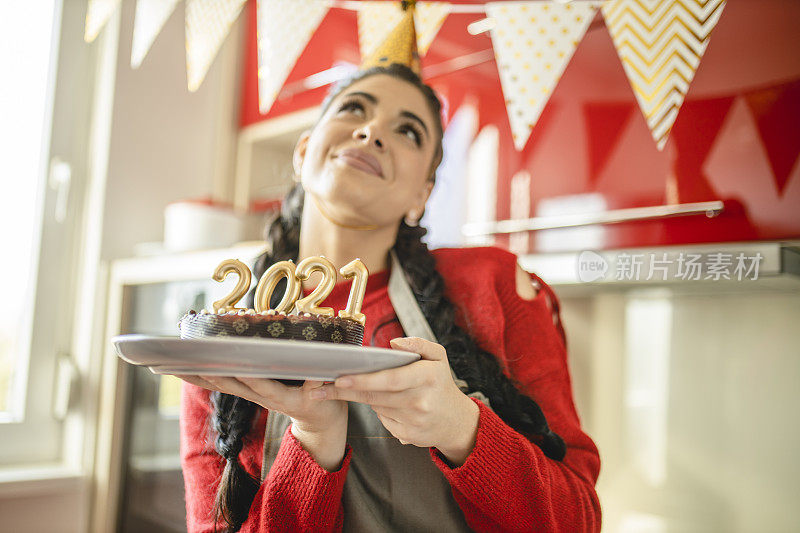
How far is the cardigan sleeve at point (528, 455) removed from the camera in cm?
77

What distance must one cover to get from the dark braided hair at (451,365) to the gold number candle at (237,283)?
0.90ft

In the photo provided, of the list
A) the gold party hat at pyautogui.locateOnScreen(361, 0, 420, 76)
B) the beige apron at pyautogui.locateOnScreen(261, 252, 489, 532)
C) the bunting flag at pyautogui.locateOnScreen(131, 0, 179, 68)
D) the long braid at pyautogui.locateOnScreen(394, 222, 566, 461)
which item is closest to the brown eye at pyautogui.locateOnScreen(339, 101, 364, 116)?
the gold party hat at pyautogui.locateOnScreen(361, 0, 420, 76)

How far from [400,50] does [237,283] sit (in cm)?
61

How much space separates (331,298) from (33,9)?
1629mm

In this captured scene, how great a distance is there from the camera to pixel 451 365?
37.6 inches

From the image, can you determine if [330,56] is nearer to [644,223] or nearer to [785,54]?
[644,223]

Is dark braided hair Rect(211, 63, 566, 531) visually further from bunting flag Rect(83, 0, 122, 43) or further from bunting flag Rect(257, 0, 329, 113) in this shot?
bunting flag Rect(83, 0, 122, 43)

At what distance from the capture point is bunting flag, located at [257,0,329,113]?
1.34m

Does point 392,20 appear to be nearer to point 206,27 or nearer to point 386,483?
point 206,27

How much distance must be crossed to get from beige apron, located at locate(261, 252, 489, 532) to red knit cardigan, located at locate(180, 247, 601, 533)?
0.03 metres

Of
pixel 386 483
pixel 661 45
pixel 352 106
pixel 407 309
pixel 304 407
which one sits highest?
pixel 661 45

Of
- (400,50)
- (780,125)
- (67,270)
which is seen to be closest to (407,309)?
(400,50)

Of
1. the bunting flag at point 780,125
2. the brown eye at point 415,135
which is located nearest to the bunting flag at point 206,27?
the brown eye at point 415,135

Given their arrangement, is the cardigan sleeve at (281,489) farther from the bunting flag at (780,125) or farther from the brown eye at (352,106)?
the bunting flag at (780,125)
